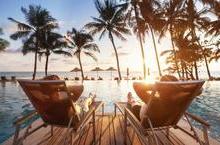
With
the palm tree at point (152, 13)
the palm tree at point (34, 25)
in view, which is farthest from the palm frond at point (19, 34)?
the palm tree at point (152, 13)

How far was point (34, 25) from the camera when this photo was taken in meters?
27.4

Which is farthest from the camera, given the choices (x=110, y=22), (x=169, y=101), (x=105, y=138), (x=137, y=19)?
(x=110, y=22)

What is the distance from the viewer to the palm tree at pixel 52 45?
29.2 meters

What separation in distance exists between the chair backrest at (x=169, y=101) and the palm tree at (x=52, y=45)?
26723 millimetres

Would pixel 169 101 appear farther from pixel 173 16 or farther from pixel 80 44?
pixel 80 44

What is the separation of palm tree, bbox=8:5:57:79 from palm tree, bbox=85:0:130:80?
13.9 ft

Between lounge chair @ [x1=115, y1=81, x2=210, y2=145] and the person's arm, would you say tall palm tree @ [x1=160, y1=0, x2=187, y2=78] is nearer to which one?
the person's arm

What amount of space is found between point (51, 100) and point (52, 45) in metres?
27.3

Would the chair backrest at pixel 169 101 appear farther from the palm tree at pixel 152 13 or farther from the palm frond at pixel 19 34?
the palm frond at pixel 19 34

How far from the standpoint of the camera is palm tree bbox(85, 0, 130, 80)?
93.4 ft

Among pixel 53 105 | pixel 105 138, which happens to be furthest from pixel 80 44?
pixel 53 105

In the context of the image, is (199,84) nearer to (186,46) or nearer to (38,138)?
(38,138)

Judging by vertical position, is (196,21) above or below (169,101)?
above

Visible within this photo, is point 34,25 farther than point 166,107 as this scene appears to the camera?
Yes
